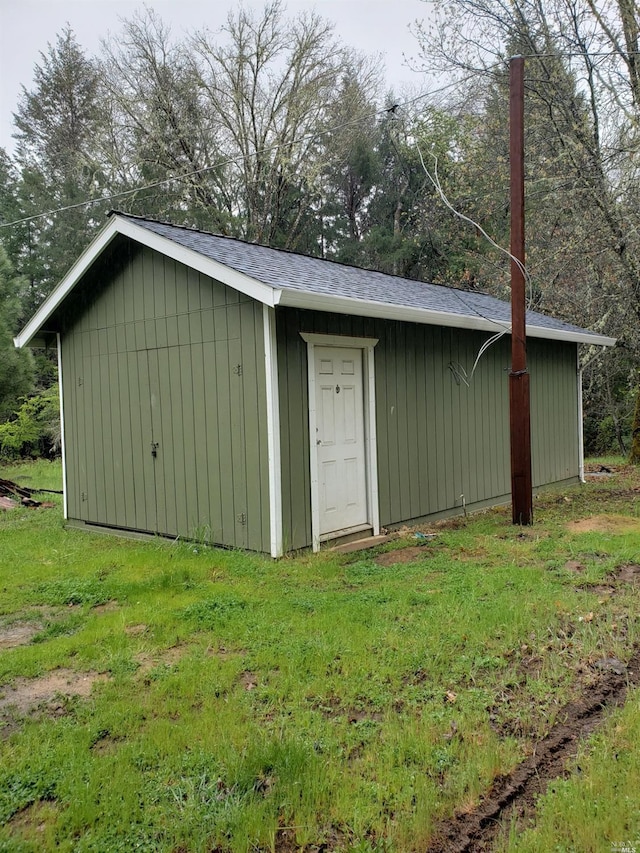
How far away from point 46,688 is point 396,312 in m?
4.52

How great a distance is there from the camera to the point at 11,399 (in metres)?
11.3

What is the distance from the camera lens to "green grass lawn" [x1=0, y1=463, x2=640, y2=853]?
2.07m

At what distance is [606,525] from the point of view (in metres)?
6.46

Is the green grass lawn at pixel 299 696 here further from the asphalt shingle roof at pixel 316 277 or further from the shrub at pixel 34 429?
the shrub at pixel 34 429

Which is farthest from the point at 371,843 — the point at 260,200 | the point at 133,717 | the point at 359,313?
the point at 260,200

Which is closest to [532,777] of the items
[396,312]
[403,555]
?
[403,555]

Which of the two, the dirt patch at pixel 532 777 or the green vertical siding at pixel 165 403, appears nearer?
the dirt patch at pixel 532 777

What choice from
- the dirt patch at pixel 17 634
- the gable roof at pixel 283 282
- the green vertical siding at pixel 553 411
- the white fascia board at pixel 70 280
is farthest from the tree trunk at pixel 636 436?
the dirt patch at pixel 17 634

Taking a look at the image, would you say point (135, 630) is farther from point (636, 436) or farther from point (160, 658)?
point (636, 436)

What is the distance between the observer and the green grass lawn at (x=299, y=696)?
6.79ft

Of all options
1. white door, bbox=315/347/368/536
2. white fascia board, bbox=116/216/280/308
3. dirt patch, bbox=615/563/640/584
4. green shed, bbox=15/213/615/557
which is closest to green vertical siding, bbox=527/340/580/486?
green shed, bbox=15/213/615/557

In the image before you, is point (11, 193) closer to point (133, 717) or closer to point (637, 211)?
point (637, 211)

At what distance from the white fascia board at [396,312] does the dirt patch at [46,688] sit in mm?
3053

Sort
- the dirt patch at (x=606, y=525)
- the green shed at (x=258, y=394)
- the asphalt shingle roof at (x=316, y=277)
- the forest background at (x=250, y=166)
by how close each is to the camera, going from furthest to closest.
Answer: the forest background at (x=250, y=166) < the dirt patch at (x=606, y=525) < the asphalt shingle roof at (x=316, y=277) < the green shed at (x=258, y=394)
